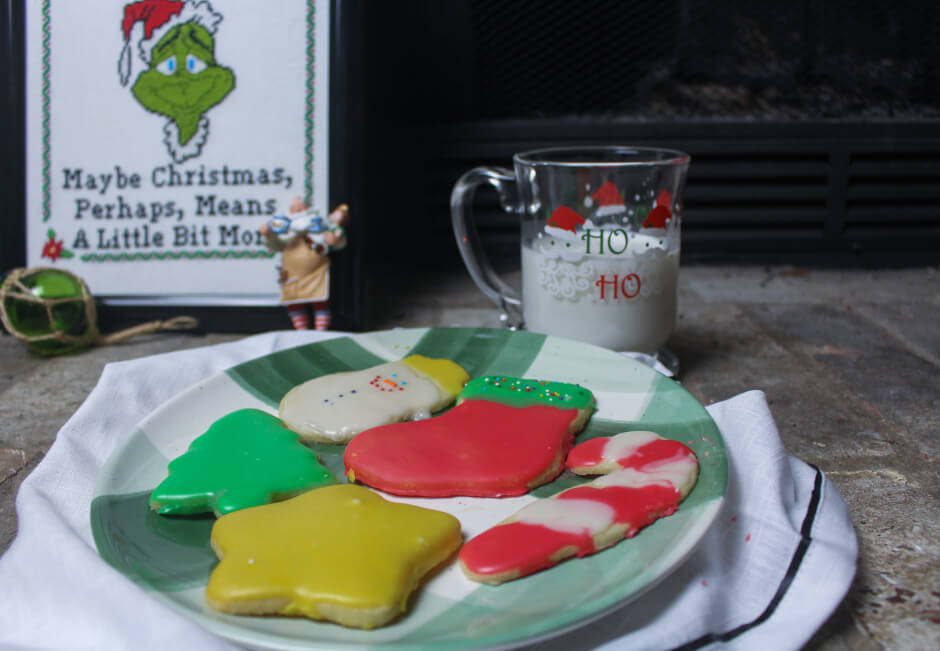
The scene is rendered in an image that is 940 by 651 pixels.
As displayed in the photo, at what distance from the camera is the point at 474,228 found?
107 cm

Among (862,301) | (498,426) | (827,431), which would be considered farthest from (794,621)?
(862,301)

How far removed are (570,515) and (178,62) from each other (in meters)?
0.94

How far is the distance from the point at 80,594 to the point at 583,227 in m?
0.65

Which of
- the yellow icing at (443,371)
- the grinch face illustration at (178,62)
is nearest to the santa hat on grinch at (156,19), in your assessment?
the grinch face illustration at (178,62)

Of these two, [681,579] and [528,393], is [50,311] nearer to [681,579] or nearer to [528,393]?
[528,393]

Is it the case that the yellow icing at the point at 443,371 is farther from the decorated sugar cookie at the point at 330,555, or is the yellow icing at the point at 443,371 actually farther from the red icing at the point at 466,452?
the decorated sugar cookie at the point at 330,555

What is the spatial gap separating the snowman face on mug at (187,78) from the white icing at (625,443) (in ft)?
2.67

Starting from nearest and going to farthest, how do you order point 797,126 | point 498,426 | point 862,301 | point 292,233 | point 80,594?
point 80,594, point 498,426, point 292,233, point 862,301, point 797,126

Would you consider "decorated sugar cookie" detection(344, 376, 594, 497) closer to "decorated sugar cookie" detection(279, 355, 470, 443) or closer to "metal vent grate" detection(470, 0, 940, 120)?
"decorated sugar cookie" detection(279, 355, 470, 443)

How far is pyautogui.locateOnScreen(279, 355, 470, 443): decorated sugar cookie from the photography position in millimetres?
718

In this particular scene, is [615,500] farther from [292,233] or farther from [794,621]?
[292,233]

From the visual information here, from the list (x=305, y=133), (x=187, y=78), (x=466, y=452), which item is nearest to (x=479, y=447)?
(x=466, y=452)

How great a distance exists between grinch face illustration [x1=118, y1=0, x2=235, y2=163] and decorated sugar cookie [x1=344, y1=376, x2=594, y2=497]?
0.68 meters

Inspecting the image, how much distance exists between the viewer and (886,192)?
157 centimetres
